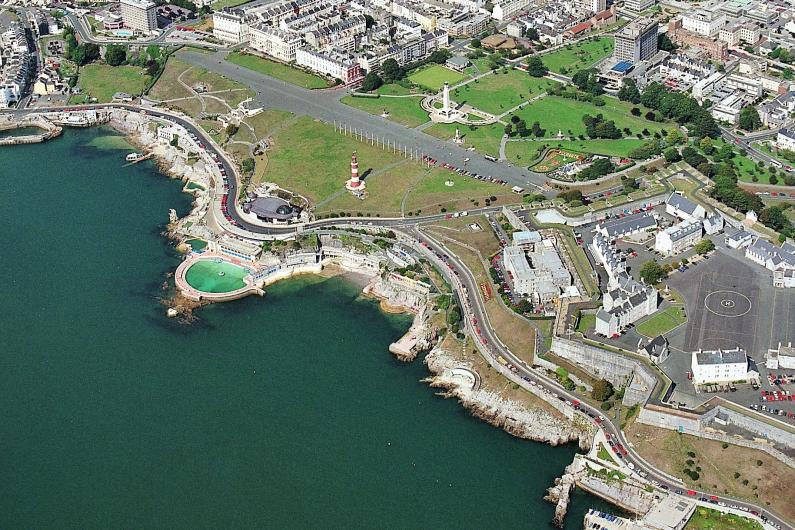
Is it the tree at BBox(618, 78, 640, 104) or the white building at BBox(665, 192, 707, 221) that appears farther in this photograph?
the tree at BBox(618, 78, 640, 104)

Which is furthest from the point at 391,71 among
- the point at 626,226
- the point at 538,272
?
the point at 538,272

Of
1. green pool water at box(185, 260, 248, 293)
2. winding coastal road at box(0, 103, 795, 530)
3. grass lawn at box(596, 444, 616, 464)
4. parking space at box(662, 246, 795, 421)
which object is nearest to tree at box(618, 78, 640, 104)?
winding coastal road at box(0, 103, 795, 530)

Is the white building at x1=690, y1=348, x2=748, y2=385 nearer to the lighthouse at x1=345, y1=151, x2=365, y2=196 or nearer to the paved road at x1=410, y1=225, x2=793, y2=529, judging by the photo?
the paved road at x1=410, y1=225, x2=793, y2=529

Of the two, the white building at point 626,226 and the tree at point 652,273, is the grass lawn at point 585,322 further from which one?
the white building at point 626,226

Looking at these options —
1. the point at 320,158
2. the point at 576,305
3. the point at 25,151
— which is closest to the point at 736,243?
the point at 576,305

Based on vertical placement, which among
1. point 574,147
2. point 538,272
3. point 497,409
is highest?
point 574,147

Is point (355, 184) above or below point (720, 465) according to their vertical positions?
above

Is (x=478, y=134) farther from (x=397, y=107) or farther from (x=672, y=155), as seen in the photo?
(x=672, y=155)
